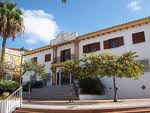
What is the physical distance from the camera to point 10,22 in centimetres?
2436

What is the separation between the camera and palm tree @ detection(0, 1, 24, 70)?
78.9 feet

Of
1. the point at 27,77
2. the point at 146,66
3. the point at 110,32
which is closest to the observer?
the point at 146,66

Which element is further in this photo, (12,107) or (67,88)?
(67,88)

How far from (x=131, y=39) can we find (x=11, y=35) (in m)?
11.8

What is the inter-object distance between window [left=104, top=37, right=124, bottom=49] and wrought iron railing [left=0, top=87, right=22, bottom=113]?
12848mm

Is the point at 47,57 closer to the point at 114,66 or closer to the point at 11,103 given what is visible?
the point at 114,66

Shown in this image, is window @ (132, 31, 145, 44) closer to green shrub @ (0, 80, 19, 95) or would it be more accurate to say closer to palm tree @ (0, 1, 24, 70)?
palm tree @ (0, 1, 24, 70)

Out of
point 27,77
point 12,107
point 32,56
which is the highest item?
point 32,56

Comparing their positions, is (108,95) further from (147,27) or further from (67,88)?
(147,27)

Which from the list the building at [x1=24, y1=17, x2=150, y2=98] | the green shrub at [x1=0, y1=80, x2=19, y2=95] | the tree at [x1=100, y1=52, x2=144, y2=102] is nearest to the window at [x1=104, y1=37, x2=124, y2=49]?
the building at [x1=24, y1=17, x2=150, y2=98]

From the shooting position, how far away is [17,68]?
103 ft

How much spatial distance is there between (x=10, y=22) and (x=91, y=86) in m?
10.2

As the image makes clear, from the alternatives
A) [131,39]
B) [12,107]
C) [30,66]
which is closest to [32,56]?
[30,66]

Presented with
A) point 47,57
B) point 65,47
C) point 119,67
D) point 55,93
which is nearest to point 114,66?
point 119,67
